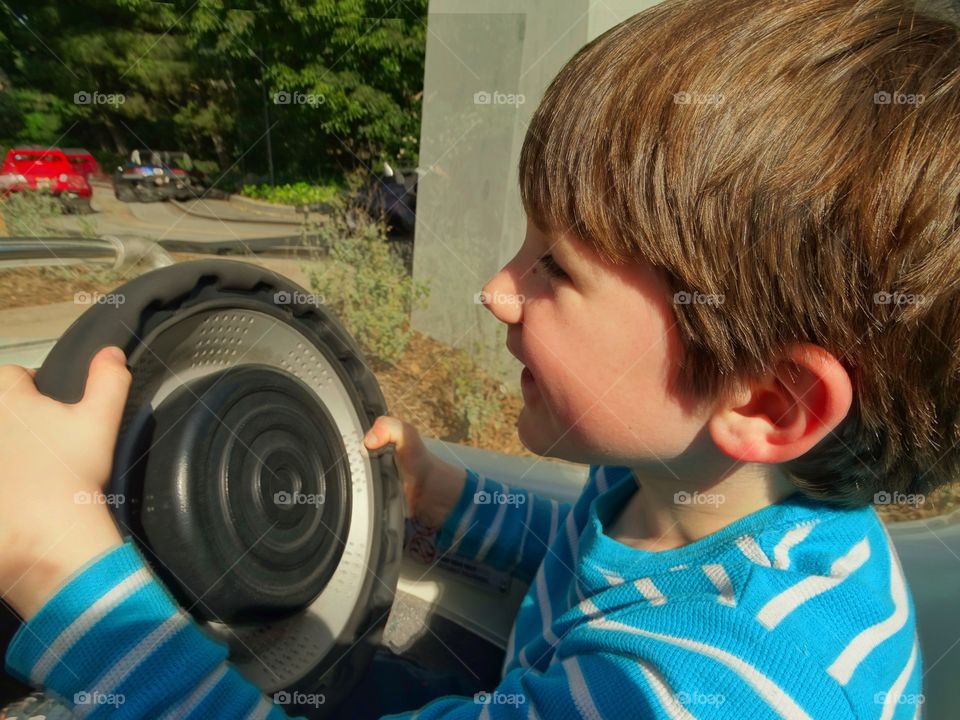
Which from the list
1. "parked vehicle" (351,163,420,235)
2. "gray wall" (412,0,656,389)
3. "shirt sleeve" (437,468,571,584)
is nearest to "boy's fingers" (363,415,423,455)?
"shirt sleeve" (437,468,571,584)

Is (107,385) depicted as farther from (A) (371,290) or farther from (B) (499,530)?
(A) (371,290)

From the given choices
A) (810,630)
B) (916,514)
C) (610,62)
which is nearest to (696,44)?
(610,62)

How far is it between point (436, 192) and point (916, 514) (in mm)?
2956

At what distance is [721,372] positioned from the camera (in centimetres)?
88

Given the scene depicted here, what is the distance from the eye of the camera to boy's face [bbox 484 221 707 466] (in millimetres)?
882

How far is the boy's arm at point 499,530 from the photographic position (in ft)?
4.66

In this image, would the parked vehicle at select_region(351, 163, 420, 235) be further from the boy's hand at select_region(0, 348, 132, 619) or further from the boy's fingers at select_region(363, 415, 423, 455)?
the boy's hand at select_region(0, 348, 132, 619)

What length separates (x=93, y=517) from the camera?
0.81 m

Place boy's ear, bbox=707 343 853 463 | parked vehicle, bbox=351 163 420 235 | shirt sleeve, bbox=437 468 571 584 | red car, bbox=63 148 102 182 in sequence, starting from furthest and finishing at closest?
red car, bbox=63 148 102 182
parked vehicle, bbox=351 163 420 235
shirt sleeve, bbox=437 468 571 584
boy's ear, bbox=707 343 853 463

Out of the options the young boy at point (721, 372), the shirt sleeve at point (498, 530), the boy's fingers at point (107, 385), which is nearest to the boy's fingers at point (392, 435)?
the shirt sleeve at point (498, 530)

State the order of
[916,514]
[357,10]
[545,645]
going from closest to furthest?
1. [545,645]
2. [916,514]
3. [357,10]

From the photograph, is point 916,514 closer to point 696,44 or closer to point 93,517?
point 696,44

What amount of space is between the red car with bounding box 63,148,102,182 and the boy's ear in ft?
30.6

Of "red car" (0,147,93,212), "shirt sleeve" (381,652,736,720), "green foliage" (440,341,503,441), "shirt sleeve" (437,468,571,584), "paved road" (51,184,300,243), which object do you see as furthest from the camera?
"paved road" (51,184,300,243)
